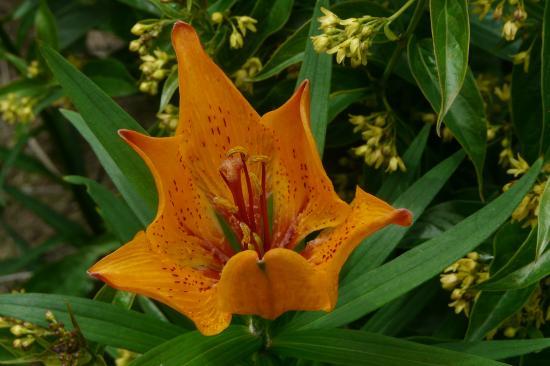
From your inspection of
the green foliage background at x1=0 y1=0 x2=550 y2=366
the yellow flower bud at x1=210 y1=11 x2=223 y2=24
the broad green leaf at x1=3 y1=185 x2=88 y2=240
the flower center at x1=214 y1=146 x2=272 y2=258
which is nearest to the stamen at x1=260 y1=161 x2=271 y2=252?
the flower center at x1=214 y1=146 x2=272 y2=258

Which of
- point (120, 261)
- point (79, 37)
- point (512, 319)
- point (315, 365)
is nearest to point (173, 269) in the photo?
point (120, 261)

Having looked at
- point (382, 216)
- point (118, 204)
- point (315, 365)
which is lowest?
point (315, 365)

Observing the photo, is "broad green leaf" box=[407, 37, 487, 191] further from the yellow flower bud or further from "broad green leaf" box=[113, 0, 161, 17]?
"broad green leaf" box=[113, 0, 161, 17]

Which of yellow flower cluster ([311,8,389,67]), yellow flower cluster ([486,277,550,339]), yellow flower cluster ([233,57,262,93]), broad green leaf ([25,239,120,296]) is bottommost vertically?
broad green leaf ([25,239,120,296])

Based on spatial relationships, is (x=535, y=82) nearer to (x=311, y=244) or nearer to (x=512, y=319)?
(x=512, y=319)

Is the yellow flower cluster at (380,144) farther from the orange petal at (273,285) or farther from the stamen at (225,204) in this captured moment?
the orange petal at (273,285)

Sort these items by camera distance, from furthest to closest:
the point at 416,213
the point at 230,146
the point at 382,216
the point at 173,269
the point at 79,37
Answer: the point at 79,37, the point at 416,213, the point at 230,146, the point at 173,269, the point at 382,216

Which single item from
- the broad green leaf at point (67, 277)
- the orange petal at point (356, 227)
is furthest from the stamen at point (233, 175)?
the broad green leaf at point (67, 277)
